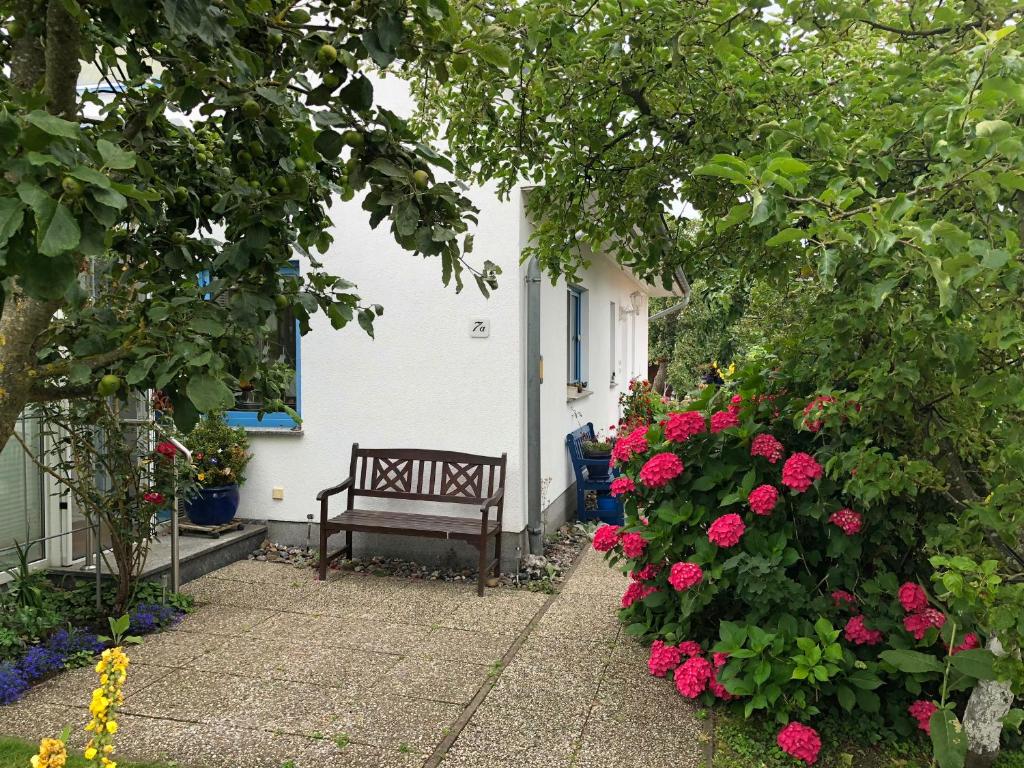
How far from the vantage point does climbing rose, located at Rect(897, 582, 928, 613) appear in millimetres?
3076

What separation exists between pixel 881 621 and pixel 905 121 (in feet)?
7.04

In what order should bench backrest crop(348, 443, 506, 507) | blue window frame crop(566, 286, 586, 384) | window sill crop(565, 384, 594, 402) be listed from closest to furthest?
bench backrest crop(348, 443, 506, 507) → window sill crop(565, 384, 594, 402) → blue window frame crop(566, 286, 586, 384)

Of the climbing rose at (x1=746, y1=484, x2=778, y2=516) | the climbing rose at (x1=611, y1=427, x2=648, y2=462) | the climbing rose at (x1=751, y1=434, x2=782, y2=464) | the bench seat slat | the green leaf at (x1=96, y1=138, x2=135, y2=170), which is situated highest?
the green leaf at (x1=96, y1=138, x2=135, y2=170)

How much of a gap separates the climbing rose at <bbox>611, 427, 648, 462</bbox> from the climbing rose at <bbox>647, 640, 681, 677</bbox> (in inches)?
41.4

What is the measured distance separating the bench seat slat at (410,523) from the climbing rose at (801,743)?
9.14 feet

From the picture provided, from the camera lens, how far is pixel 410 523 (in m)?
5.57

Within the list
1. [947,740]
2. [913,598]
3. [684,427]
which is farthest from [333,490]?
[947,740]

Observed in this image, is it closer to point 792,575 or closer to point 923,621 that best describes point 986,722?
point 923,621

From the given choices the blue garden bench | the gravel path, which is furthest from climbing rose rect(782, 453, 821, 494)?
the blue garden bench

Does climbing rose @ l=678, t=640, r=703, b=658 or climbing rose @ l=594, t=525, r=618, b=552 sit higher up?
climbing rose @ l=594, t=525, r=618, b=552

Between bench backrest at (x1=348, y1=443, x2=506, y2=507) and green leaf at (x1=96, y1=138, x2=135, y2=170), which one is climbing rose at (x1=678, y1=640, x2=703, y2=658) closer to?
bench backrest at (x1=348, y1=443, x2=506, y2=507)

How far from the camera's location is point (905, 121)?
2439 millimetres

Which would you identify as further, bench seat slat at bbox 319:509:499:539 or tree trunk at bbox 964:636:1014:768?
bench seat slat at bbox 319:509:499:539

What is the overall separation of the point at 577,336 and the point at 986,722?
6.39 metres
